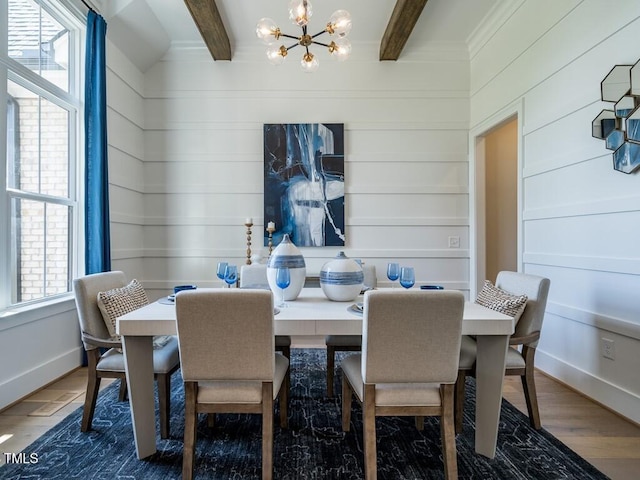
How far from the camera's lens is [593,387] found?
7.03 feet

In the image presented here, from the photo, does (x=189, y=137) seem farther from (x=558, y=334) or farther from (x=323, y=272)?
(x=558, y=334)

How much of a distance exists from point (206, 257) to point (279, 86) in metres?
2.00

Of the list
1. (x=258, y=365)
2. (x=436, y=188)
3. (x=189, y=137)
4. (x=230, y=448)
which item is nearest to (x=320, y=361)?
(x=230, y=448)

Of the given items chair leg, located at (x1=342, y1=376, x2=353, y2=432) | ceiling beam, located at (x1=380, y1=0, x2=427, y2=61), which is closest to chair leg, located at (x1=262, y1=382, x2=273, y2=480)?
chair leg, located at (x1=342, y1=376, x2=353, y2=432)

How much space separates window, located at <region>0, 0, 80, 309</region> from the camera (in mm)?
2184

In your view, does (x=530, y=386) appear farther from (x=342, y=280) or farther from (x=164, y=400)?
(x=164, y=400)

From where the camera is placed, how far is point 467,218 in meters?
3.71

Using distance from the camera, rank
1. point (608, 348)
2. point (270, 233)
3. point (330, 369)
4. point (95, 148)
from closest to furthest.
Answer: point (608, 348) < point (330, 369) < point (95, 148) < point (270, 233)

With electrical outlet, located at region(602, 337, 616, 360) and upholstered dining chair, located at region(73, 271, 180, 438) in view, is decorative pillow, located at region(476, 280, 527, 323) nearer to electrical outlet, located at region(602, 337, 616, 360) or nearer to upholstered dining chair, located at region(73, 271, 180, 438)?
electrical outlet, located at region(602, 337, 616, 360)

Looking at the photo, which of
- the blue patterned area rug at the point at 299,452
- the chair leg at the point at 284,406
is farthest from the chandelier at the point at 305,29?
the blue patterned area rug at the point at 299,452

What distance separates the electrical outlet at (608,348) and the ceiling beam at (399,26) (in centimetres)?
274

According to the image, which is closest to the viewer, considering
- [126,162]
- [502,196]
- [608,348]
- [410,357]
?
[410,357]

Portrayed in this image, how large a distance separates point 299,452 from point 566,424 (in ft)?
4.89

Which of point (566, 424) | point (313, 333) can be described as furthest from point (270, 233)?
point (566, 424)
